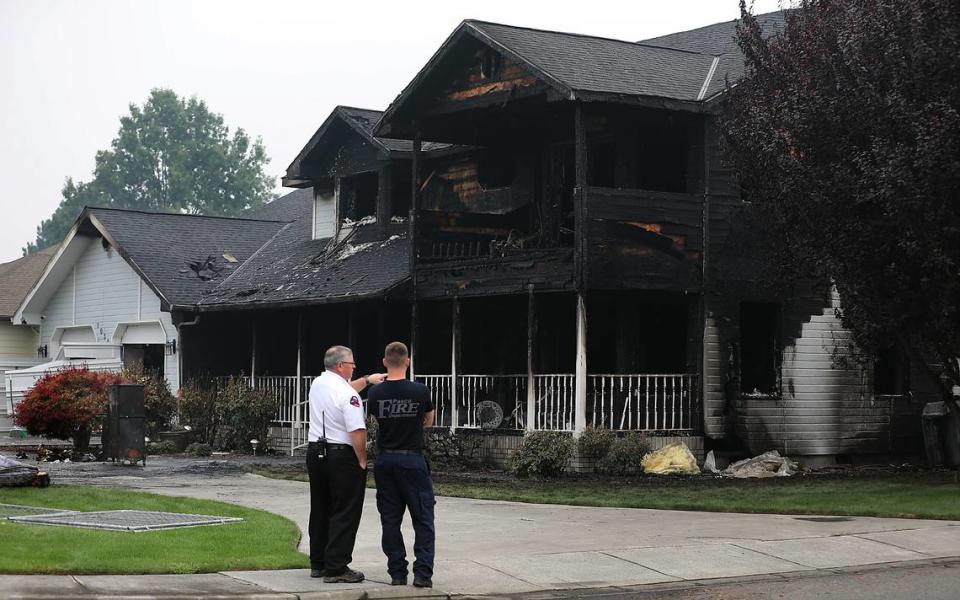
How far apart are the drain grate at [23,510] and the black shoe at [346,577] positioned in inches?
182

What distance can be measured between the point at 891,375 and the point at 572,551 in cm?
1452

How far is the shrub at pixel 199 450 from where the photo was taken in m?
27.0

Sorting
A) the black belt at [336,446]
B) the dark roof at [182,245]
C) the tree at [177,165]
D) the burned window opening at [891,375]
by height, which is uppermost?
the tree at [177,165]

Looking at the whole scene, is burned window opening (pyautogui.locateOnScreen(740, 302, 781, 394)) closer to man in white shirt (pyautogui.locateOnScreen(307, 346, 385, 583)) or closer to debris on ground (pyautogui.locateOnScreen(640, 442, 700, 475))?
debris on ground (pyautogui.locateOnScreen(640, 442, 700, 475))

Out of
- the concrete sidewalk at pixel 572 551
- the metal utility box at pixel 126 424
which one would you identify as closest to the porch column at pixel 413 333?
the metal utility box at pixel 126 424

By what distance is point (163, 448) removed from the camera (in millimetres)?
27844

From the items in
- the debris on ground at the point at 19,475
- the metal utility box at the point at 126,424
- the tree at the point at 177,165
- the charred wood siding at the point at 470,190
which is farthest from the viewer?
the tree at the point at 177,165

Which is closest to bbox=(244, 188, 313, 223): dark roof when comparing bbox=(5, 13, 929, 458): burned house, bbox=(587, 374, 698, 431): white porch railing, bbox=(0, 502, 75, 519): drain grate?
bbox=(5, 13, 929, 458): burned house

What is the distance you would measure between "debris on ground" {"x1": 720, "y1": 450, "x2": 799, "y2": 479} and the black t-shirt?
11.8 meters

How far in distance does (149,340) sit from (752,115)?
1725cm

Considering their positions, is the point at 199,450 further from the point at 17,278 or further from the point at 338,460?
the point at 17,278

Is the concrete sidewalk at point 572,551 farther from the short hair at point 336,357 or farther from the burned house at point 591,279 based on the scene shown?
the burned house at point 591,279

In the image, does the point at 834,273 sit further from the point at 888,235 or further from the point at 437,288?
the point at 437,288

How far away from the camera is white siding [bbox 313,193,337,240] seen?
3178 centimetres
